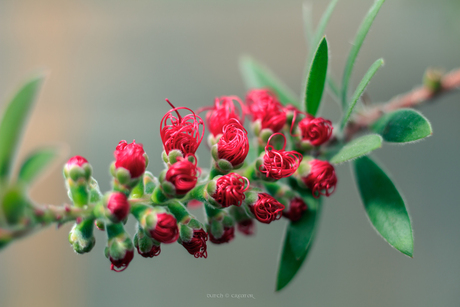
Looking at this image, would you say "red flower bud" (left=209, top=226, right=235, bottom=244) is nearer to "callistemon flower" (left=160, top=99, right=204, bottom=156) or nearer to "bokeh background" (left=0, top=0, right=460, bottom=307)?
"callistemon flower" (left=160, top=99, right=204, bottom=156)

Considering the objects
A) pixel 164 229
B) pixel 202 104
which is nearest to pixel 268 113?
pixel 164 229

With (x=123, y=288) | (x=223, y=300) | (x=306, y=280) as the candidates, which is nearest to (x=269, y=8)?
(x=306, y=280)

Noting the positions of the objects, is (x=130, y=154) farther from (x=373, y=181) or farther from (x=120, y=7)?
(x=120, y=7)

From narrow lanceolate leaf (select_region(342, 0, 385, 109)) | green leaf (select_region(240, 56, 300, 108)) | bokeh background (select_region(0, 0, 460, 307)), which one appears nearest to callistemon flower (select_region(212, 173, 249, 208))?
narrow lanceolate leaf (select_region(342, 0, 385, 109))

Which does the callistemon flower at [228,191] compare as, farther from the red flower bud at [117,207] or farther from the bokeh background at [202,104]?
the bokeh background at [202,104]

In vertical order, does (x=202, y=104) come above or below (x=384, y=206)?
above

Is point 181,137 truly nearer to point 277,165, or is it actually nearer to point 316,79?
point 277,165
